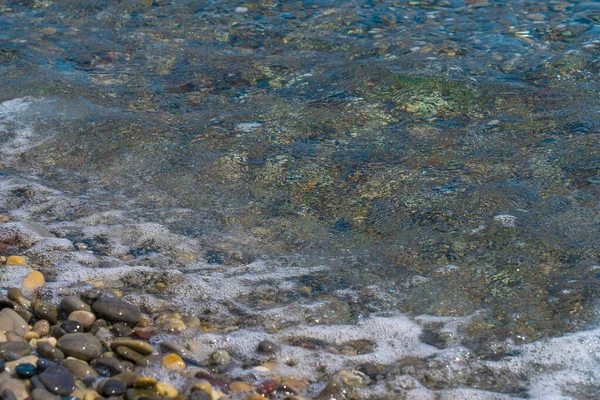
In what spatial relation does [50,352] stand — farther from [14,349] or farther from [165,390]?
[165,390]

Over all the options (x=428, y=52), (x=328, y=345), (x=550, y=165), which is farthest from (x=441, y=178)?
(x=428, y=52)

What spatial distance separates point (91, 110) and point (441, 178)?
2.68 m

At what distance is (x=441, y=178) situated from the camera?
436 centimetres

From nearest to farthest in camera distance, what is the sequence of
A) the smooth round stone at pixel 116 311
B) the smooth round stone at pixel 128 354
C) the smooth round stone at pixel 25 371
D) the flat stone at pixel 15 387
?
the flat stone at pixel 15 387
the smooth round stone at pixel 25 371
the smooth round stone at pixel 128 354
the smooth round stone at pixel 116 311

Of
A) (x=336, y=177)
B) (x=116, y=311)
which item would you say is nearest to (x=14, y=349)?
(x=116, y=311)

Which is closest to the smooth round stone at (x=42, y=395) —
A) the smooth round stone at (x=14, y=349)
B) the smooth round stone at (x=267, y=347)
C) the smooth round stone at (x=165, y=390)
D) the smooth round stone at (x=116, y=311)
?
the smooth round stone at (x=14, y=349)

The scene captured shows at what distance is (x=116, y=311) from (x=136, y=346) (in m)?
0.29

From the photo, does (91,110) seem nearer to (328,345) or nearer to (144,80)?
(144,80)

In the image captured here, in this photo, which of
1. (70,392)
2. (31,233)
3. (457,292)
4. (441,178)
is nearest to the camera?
(70,392)

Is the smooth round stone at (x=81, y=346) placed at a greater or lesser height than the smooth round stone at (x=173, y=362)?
greater

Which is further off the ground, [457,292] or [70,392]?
[70,392]

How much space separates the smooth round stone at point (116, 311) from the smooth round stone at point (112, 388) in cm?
47

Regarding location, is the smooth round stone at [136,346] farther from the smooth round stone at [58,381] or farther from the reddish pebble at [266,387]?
the reddish pebble at [266,387]

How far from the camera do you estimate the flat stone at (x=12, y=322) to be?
2.78m
